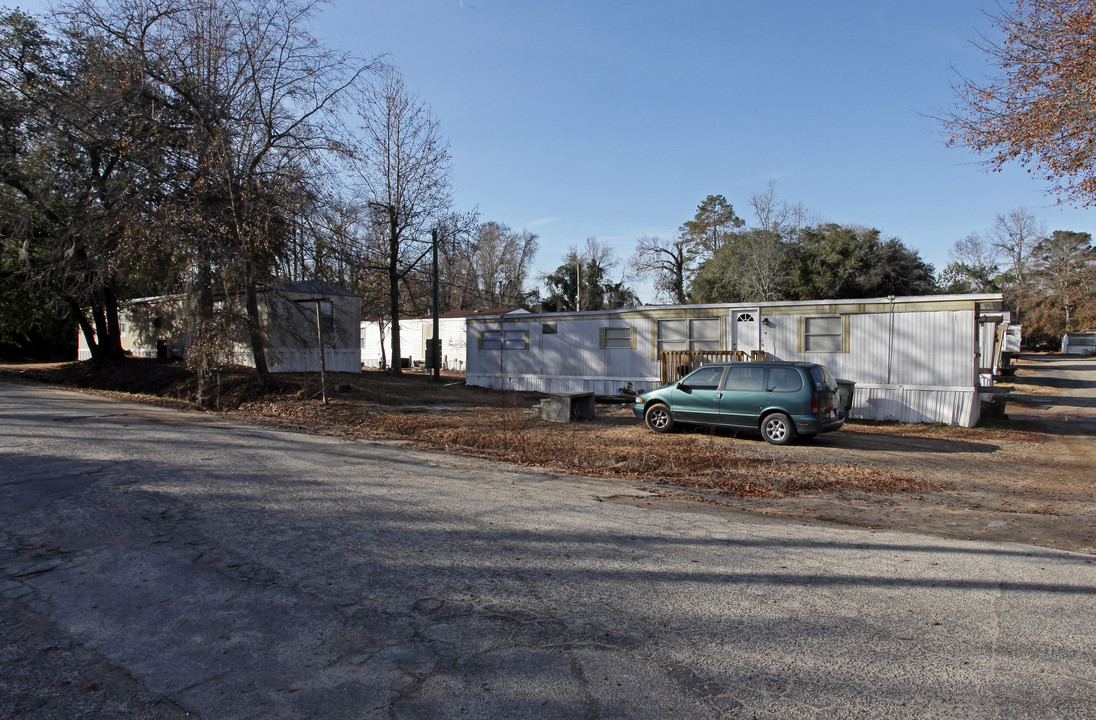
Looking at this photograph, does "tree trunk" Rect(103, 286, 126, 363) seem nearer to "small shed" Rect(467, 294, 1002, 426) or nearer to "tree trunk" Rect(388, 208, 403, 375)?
"tree trunk" Rect(388, 208, 403, 375)

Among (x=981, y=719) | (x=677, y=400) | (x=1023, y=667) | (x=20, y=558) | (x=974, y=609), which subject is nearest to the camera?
(x=981, y=719)

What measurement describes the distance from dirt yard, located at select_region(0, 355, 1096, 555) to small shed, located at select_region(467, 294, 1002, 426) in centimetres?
112

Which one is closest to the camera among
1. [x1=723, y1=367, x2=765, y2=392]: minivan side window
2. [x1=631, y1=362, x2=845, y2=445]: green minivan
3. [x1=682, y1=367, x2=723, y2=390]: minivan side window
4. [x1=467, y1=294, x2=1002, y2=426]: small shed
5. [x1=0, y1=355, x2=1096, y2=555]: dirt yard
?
[x1=0, y1=355, x2=1096, y2=555]: dirt yard

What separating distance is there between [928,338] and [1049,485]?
23.7 ft

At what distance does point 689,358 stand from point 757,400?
5644 millimetres

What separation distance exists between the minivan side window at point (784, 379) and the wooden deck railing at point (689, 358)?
15.7 feet

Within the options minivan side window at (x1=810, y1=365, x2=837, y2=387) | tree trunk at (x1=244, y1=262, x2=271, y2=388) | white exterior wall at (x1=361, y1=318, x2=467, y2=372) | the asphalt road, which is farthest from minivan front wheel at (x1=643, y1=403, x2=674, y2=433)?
white exterior wall at (x1=361, y1=318, x2=467, y2=372)

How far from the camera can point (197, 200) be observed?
14.6 meters

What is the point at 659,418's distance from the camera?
1316 centimetres

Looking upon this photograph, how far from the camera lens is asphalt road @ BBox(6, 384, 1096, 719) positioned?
10.1 feet

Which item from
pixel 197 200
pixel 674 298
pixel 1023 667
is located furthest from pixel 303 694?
pixel 674 298

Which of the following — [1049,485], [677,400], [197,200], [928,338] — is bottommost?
[1049,485]

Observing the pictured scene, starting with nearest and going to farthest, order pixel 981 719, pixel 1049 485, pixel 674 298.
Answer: pixel 981 719 → pixel 1049 485 → pixel 674 298

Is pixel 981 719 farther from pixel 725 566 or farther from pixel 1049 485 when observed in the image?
pixel 1049 485
